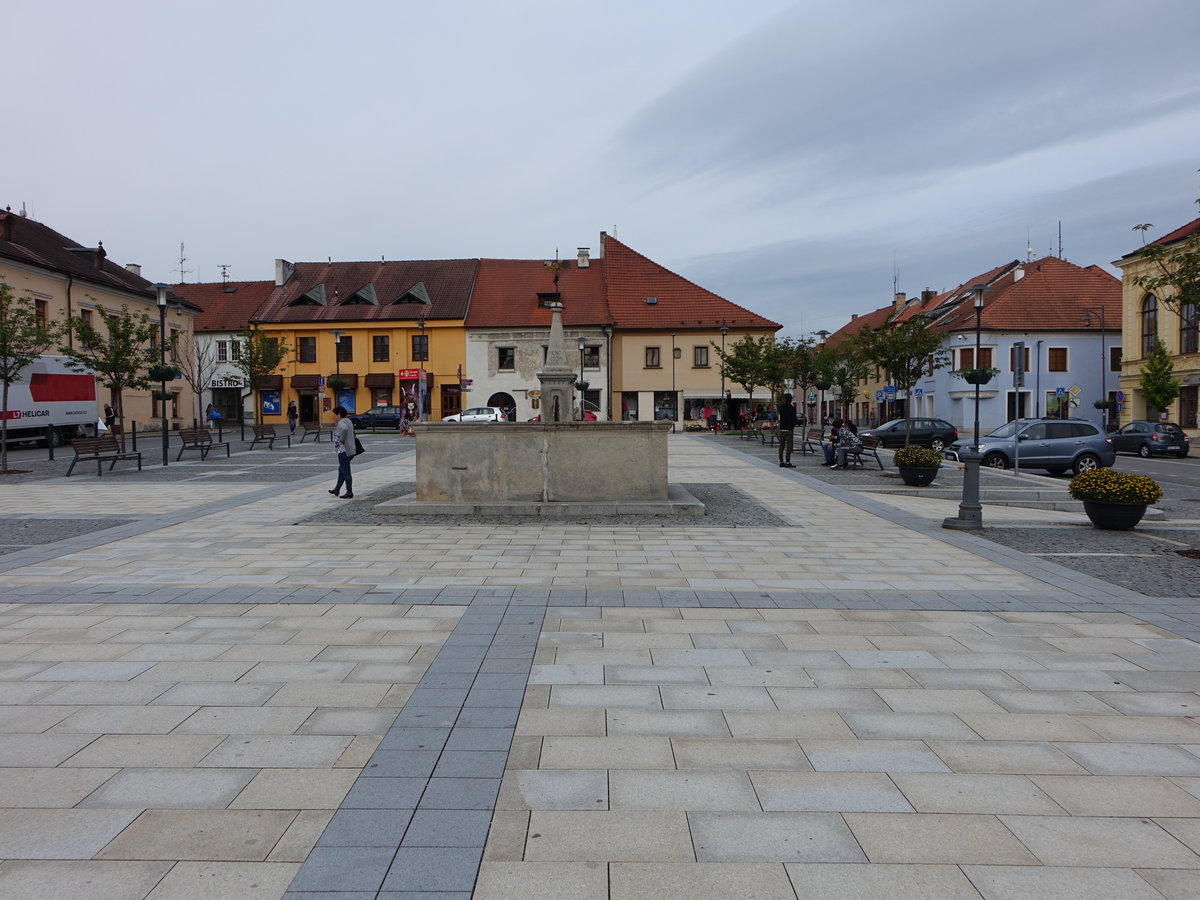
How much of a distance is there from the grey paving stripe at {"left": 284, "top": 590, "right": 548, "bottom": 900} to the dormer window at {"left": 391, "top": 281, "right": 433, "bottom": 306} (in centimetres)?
4940

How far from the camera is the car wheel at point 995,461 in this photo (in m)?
20.7

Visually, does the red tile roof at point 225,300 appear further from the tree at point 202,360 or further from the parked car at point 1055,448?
the parked car at point 1055,448

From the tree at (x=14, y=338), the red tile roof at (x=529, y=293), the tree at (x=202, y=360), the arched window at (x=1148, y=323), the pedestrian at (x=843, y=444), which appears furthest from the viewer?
the red tile roof at (x=529, y=293)

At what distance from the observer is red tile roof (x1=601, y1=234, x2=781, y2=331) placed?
51688mm

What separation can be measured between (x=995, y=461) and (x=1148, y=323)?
2926 cm

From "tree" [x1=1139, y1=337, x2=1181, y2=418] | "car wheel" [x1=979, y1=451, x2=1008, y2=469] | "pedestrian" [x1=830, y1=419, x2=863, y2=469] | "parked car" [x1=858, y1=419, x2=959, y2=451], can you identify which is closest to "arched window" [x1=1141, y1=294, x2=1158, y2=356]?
"tree" [x1=1139, y1=337, x2=1181, y2=418]

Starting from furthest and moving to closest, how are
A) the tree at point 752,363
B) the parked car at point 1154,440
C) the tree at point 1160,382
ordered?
1. the tree at point 752,363
2. the tree at point 1160,382
3. the parked car at point 1154,440

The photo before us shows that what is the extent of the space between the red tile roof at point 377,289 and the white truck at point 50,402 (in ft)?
69.0

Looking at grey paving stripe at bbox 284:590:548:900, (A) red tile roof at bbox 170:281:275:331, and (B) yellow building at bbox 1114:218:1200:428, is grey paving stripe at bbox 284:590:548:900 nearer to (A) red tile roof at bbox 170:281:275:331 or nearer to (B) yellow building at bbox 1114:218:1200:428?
(B) yellow building at bbox 1114:218:1200:428

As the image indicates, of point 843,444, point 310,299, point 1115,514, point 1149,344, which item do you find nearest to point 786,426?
point 843,444

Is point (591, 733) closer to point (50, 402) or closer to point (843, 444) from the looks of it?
point (843, 444)

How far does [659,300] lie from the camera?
53.2 meters

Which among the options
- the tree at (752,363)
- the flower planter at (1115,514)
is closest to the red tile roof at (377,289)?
the tree at (752,363)

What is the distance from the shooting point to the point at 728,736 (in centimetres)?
405
